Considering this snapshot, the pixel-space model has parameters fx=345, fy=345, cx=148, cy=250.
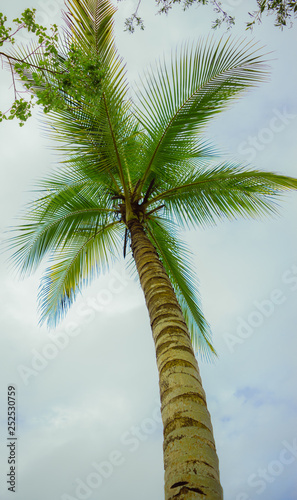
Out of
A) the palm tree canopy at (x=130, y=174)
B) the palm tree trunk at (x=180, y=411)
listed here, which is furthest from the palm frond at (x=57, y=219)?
the palm tree trunk at (x=180, y=411)

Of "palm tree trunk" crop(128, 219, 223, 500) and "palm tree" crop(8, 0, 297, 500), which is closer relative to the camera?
"palm tree trunk" crop(128, 219, 223, 500)

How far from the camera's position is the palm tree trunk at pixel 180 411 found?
5.92ft

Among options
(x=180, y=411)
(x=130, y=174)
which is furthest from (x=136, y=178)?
(x=180, y=411)

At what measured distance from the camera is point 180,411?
2.24 metres

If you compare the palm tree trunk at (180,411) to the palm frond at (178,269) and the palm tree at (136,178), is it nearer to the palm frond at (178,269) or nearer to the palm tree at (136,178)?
the palm tree at (136,178)

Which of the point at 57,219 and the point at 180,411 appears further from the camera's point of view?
the point at 57,219

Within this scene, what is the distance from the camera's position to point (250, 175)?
5.20m

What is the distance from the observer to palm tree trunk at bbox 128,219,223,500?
5.92 ft

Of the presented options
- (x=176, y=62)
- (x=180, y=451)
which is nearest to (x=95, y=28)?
(x=176, y=62)

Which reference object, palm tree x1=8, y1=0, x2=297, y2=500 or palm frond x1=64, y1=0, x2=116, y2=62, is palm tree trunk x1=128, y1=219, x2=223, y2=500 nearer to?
palm tree x1=8, y1=0, x2=297, y2=500

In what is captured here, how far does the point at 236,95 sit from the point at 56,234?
11.6 feet

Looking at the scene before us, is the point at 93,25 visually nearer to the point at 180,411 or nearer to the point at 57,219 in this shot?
the point at 57,219

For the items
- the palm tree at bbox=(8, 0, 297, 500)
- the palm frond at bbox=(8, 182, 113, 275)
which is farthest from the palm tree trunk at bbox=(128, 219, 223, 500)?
the palm frond at bbox=(8, 182, 113, 275)

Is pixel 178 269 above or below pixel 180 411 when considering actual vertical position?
above
